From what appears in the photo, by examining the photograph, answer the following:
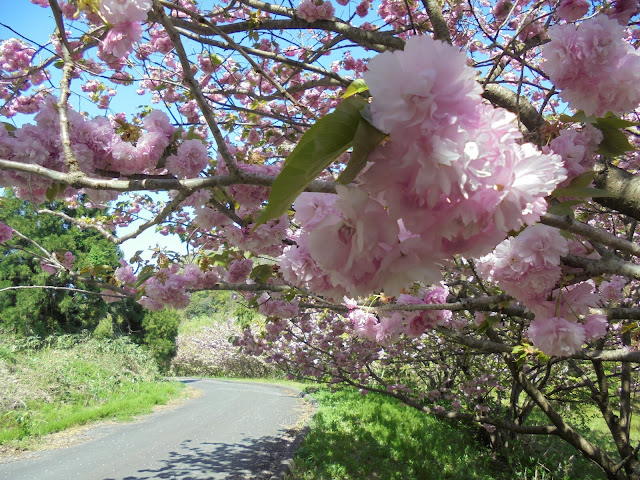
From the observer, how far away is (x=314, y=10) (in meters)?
2.69

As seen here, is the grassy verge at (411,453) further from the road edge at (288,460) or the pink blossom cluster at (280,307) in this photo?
the pink blossom cluster at (280,307)

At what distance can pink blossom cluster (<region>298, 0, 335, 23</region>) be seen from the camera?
267cm

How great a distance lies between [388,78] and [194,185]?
788 millimetres

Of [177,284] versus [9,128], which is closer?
[9,128]

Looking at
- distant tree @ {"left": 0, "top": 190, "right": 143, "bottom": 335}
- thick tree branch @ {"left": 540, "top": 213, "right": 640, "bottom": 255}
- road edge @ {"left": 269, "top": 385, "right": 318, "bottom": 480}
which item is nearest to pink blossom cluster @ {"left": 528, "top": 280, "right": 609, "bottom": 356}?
thick tree branch @ {"left": 540, "top": 213, "right": 640, "bottom": 255}

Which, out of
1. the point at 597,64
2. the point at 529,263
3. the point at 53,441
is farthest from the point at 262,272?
the point at 53,441

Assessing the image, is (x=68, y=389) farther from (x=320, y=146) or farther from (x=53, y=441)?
(x=320, y=146)

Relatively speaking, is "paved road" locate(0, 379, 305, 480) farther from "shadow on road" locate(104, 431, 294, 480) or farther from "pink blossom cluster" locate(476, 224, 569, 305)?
"pink blossom cluster" locate(476, 224, 569, 305)

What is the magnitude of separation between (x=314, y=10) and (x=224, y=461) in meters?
6.01

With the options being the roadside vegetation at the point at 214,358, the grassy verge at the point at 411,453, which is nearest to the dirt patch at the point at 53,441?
the grassy verge at the point at 411,453

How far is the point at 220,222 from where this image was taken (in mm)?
2223

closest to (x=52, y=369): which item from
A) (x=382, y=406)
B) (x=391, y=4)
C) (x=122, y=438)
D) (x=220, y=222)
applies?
(x=122, y=438)

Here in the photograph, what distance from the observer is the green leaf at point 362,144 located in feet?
1.49

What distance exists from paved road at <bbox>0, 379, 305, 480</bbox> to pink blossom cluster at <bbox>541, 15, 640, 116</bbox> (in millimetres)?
5699
